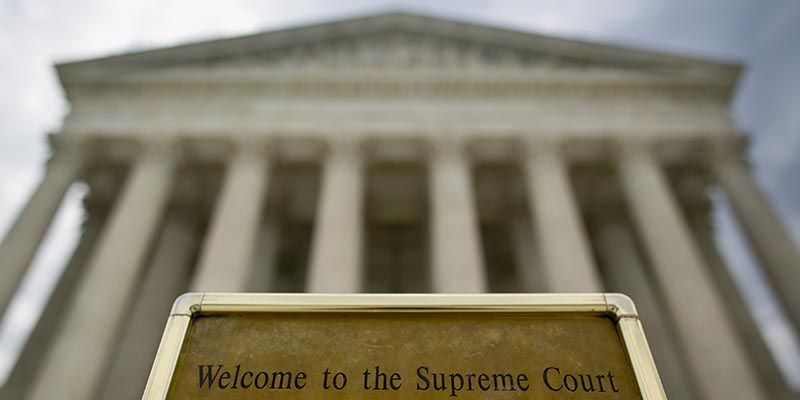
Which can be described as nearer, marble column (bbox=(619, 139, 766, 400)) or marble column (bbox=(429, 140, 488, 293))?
marble column (bbox=(619, 139, 766, 400))

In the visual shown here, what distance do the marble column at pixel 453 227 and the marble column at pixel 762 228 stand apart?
42.6ft

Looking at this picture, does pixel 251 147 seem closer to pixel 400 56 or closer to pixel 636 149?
pixel 400 56

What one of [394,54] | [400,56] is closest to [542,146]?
[400,56]

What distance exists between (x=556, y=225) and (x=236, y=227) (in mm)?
15030

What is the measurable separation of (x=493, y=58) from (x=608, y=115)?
24.8 feet

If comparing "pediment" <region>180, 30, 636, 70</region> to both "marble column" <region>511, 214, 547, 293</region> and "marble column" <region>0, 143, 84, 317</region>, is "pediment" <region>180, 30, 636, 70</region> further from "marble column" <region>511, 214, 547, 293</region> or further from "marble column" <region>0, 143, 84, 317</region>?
"marble column" <region>511, 214, 547, 293</region>

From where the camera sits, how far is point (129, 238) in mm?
22484

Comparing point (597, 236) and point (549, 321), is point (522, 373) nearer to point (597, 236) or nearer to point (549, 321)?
point (549, 321)

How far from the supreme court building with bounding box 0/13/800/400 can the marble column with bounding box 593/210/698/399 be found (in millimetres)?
135

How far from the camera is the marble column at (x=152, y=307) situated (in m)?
24.0

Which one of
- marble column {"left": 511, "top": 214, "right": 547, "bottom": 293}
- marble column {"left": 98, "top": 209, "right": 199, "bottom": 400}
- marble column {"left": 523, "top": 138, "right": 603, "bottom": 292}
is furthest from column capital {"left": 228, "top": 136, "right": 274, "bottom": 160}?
marble column {"left": 511, "top": 214, "right": 547, "bottom": 293}

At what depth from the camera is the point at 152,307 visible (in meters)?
26.2

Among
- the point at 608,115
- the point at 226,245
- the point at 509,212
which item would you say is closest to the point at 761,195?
the point at 608,115

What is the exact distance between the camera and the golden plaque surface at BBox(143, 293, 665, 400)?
3254 mm
